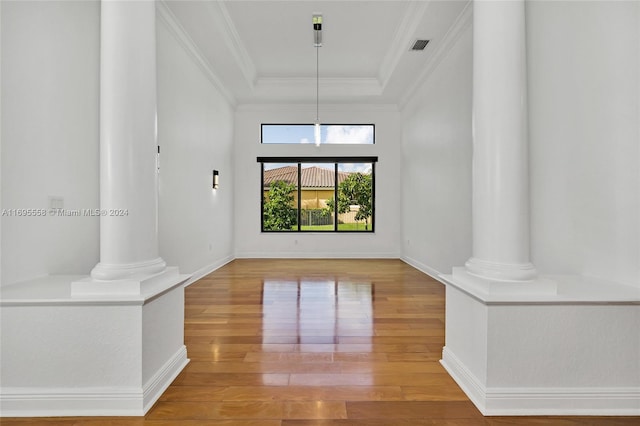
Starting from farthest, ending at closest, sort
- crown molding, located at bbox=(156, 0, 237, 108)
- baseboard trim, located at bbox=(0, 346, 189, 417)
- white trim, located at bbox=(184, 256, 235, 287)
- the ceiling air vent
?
white trim, located at bbox=(184, 256, 235, 287)
the ceiling air vent
crown molding, located at bbox=(156, 0, 237, 108)
baseboard trim, located at bbox=(0, 346, 189, 417)

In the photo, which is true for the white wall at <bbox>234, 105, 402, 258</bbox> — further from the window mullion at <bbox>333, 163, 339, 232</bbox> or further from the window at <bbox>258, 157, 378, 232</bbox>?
the window mullion at <bbox>333, 163, 339, 232</bbox>

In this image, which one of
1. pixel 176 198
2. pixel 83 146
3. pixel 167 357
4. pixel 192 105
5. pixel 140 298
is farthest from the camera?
pixel 192 105

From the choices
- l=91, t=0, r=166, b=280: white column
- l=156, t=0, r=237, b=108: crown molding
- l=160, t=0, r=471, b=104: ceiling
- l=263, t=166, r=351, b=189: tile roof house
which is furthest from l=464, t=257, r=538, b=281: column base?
l=263, t=166, r=351, b=189: tile roof house

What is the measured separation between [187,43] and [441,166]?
4.01 m

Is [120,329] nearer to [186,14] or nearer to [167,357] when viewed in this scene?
[167,357]

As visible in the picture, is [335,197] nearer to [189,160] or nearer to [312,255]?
[312,255]

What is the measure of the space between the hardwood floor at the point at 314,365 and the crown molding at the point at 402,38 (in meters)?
3.47

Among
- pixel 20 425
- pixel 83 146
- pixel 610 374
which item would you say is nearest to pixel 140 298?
pixel 20 425

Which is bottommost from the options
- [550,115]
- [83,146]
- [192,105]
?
[83,146]

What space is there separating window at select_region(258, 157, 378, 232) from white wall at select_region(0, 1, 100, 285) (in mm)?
5081

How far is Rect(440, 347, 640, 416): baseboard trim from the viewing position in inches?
A: 70.9

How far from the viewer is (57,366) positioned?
178cm

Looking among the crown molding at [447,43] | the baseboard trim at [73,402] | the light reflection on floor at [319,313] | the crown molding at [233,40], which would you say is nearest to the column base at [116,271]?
the baseboard trim at [73,402]

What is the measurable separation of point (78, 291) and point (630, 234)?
338 centimetres
